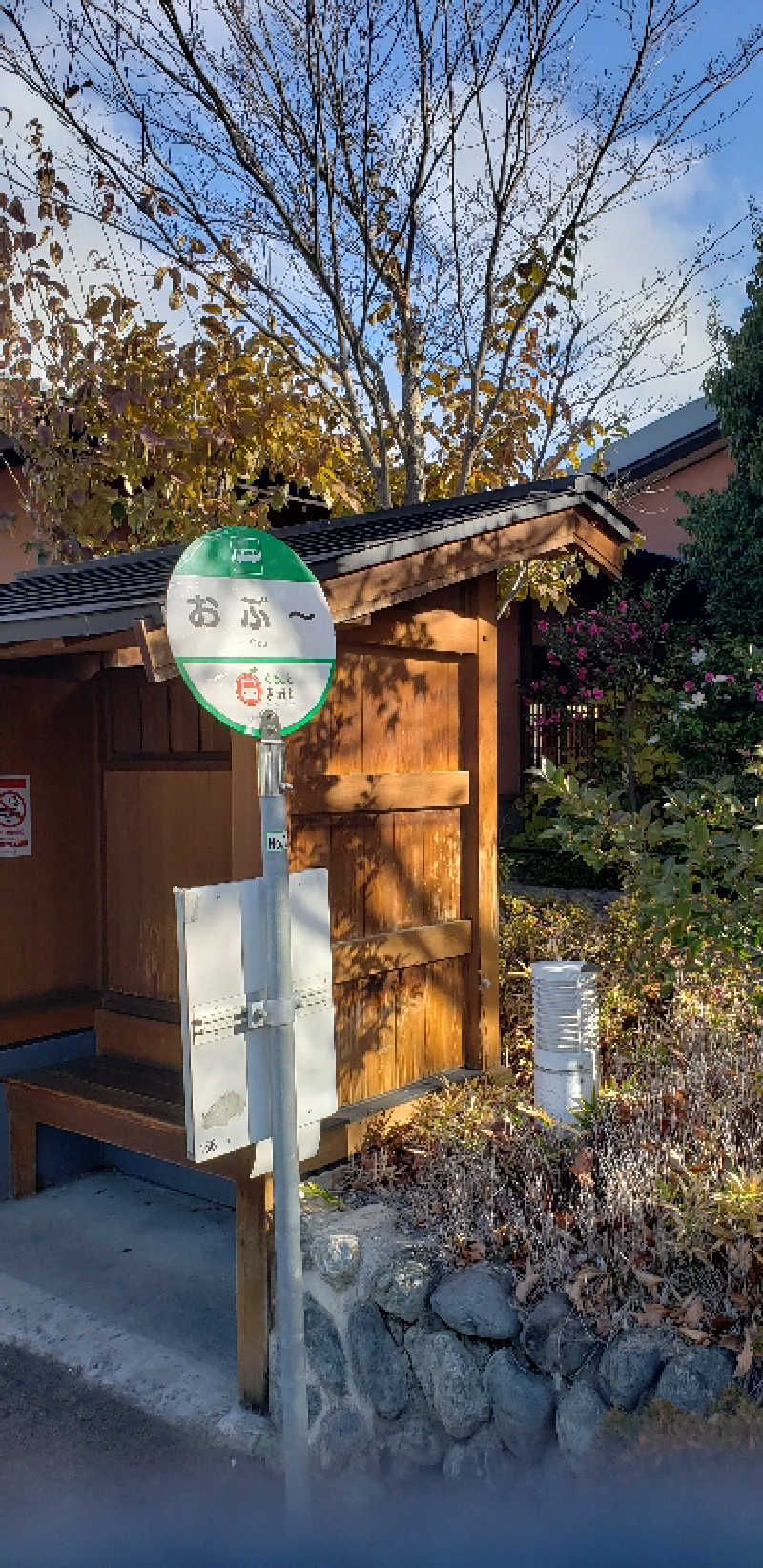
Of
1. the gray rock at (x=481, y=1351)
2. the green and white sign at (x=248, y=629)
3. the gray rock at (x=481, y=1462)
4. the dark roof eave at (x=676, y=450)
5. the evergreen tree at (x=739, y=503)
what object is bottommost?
the gray rock at (x=481, y=1462)

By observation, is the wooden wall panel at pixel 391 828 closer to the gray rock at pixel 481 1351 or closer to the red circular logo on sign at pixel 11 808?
the gray rock at pixel 481 1351

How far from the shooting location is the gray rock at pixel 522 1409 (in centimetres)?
374

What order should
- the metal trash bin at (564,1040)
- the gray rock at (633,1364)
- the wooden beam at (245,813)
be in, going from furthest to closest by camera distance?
the metal trash bin at (564,1040) < the wooden beam at (245,813) < the gray rock at (633,1364)

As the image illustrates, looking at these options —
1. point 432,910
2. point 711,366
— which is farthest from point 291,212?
point 432,910

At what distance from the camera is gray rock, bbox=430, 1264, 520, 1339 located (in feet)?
12.7

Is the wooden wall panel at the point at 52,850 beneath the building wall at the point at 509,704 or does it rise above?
beneath

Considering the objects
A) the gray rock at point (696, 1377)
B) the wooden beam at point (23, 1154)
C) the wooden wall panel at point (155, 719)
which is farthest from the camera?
the wooden beam at point (23, 1154)

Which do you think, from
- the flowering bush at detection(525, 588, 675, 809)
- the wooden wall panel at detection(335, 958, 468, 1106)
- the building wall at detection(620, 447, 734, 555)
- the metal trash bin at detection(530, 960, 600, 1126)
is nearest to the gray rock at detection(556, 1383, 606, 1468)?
the metal trash bin at detection(530, 960, 600, 1126)

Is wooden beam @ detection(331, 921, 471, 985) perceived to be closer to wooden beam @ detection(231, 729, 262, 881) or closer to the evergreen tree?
wooden beam @ detection(231, 729, 262, 881)

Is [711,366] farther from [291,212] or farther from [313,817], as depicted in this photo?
[313,817]

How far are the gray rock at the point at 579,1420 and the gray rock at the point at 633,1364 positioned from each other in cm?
4

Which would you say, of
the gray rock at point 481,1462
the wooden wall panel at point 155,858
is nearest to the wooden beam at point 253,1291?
the gray rock at point 481,1462

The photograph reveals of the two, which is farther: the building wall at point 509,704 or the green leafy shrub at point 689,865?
the building wall at point 509,704

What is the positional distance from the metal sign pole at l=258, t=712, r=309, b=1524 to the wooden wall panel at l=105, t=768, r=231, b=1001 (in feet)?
8.18
